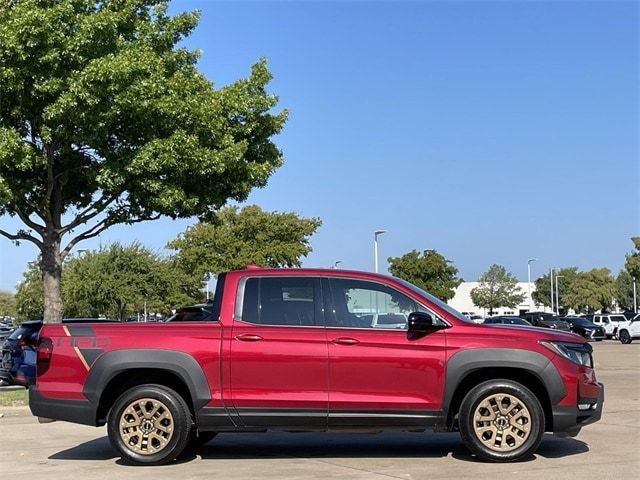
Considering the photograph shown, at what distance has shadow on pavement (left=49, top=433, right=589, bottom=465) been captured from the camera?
28.5 feet

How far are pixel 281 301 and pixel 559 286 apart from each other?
122212 millimetres

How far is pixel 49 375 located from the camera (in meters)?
8.27

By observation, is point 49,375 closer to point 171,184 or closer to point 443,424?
point 443,424

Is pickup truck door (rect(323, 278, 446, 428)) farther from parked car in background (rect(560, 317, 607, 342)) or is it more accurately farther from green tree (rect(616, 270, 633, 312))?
green tree (rect(616, 270, 633, 312))

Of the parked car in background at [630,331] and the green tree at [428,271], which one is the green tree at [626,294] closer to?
the green tree at [428,271]

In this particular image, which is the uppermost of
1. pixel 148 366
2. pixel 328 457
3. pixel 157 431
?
pixel 148 366

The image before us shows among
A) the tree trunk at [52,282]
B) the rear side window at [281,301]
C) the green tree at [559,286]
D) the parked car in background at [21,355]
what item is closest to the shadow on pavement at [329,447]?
the rear side window at [281,301]

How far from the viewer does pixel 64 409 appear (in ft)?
26.9

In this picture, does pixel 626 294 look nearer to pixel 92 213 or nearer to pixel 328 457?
pixel 92 213

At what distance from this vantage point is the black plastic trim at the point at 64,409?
8.16m

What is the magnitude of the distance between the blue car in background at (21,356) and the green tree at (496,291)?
105 metres

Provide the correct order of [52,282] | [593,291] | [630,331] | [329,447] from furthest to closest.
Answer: [593,291], [630,331], [52,282], [329,447]

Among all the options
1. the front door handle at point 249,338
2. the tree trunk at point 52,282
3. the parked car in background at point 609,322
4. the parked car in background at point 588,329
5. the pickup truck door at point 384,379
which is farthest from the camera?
the parked car in background at point 609,322

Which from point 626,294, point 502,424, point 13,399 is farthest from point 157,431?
point 626,294
